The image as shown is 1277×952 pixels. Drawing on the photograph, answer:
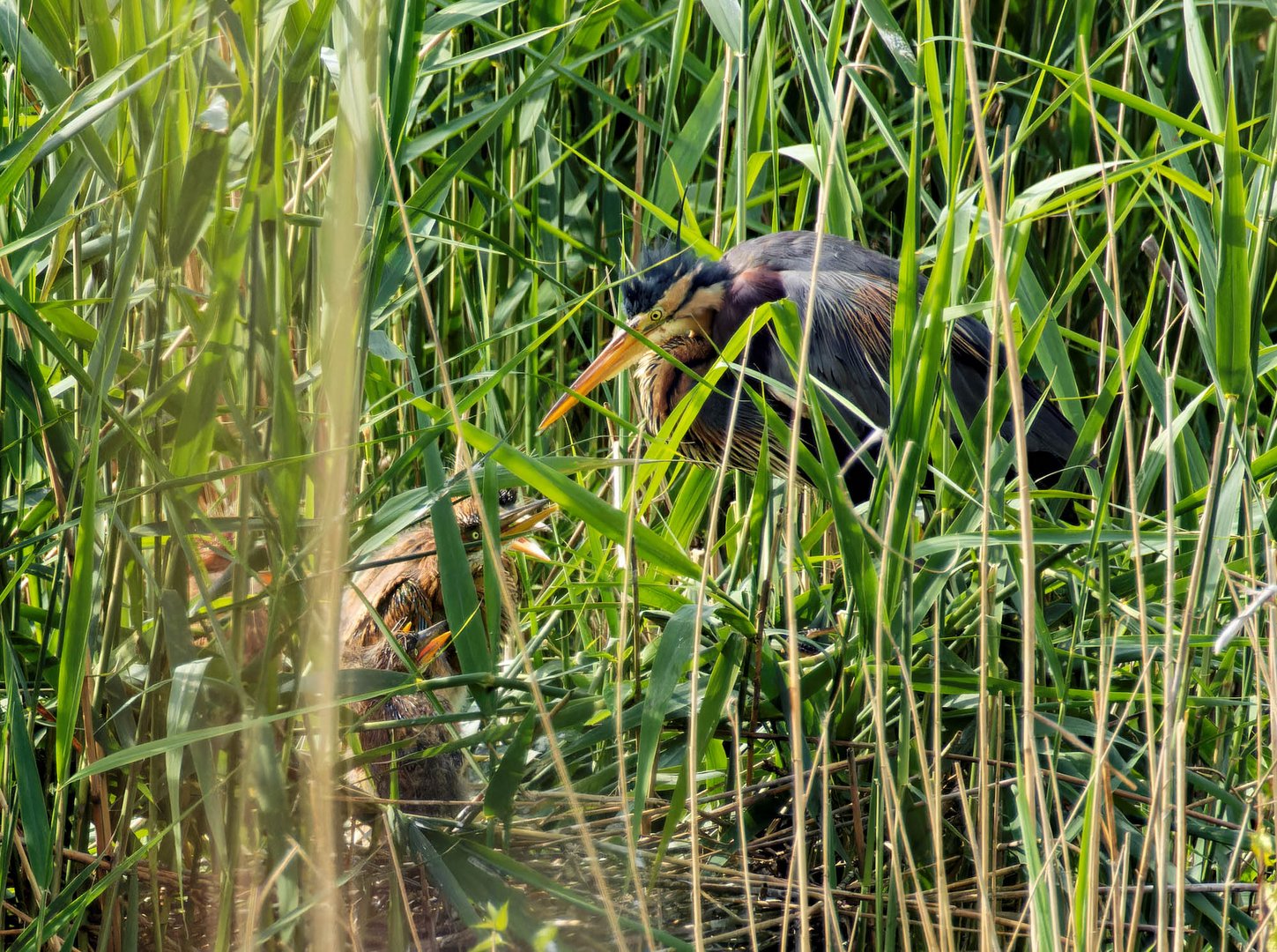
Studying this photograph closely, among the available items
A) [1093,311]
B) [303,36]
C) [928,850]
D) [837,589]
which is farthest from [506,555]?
[1093,311]

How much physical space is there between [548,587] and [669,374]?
1.21 m

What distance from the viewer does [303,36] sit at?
1.22 meters

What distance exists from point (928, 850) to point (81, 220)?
125cm

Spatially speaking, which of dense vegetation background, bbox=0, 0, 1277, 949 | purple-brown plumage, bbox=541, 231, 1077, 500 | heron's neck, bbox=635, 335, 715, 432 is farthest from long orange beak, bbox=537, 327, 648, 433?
dense vegetation background, bbox=0, 0, 1277, 949

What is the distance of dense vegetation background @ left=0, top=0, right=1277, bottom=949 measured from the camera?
1.18 m

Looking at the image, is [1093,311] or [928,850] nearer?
[928,850]

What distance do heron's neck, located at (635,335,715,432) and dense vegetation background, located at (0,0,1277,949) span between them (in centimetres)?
83

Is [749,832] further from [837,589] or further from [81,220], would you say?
[81,220]

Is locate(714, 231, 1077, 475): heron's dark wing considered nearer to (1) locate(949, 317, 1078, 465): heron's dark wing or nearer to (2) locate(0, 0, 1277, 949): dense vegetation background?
(1) locate(949, 317, 1078, 465): heron's dark wing

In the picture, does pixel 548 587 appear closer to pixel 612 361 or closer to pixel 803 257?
pixel 612 361

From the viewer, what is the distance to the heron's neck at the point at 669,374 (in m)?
2.82

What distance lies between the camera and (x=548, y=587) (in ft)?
5.96

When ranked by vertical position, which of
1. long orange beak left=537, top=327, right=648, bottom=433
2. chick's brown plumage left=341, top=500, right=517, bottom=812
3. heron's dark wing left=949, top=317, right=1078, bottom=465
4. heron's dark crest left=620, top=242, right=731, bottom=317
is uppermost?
heron's dark crest left=620, top=242, right=731, bottom=317

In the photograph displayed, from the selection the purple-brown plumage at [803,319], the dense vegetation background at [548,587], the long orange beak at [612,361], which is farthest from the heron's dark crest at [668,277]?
the dense vegetation background at [548,587]
